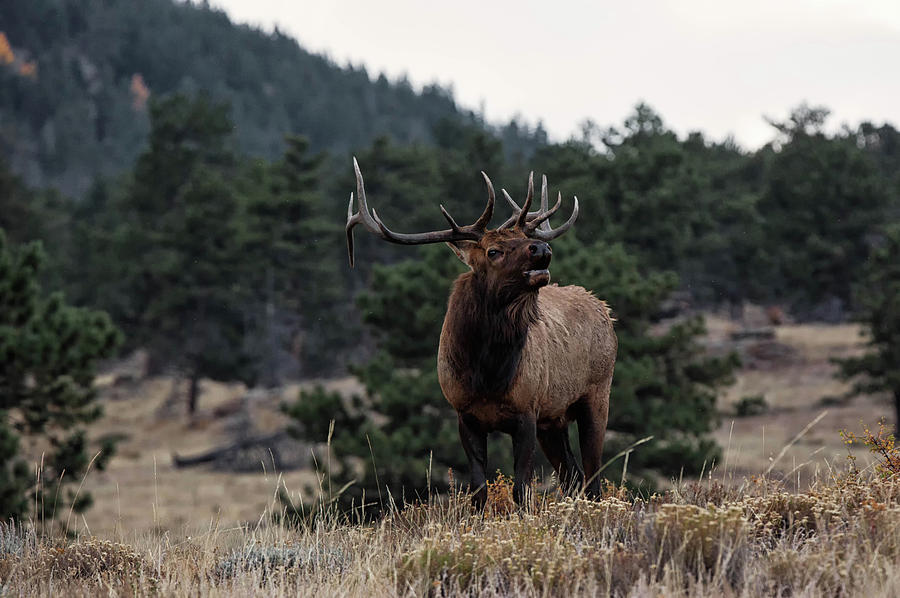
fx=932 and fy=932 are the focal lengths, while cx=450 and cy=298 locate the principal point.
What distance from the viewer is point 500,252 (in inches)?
228

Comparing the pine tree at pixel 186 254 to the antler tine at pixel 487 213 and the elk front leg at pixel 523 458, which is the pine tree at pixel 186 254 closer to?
the antler tine at pixel 487 213

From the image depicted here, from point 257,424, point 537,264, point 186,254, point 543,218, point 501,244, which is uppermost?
point 543,218

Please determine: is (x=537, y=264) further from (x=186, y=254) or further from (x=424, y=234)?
(x=186, y=254)

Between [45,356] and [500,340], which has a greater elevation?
[500,340]

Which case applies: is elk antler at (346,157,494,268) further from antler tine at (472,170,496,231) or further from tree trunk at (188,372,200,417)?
tree trunk at (188,372,200,417)

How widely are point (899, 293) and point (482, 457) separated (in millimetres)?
22363

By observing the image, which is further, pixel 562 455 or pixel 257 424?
pixel 257 424

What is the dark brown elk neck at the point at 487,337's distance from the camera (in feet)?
19.1

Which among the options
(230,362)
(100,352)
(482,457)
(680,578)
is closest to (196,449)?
(230,362)

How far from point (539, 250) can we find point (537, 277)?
6.4 inches

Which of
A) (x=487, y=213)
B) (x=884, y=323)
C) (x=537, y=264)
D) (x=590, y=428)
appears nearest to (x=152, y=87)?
(x=884, y=323)

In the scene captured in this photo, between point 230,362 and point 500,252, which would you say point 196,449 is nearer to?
point 230,362

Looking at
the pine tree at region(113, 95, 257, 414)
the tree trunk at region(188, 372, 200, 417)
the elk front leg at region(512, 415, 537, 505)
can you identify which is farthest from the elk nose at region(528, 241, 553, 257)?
the tree trunk at region(188, 372, 200, 417)

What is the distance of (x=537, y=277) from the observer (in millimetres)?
5570
